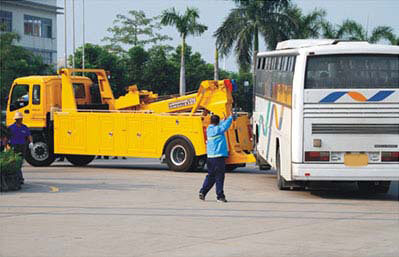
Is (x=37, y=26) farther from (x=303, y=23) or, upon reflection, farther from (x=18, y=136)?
(x=18, y=136)

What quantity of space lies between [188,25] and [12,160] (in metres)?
36.1

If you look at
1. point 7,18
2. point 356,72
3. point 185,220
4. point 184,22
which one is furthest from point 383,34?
point 185,220

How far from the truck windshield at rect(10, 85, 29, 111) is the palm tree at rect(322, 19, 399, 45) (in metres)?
32.6

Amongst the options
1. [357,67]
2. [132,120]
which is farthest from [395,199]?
[132,120]

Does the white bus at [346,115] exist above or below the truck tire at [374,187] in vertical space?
above

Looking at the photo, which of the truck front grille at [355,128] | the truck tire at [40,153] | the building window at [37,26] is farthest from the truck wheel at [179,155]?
the building window at [37,26]

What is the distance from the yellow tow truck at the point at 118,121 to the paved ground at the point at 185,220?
292cm

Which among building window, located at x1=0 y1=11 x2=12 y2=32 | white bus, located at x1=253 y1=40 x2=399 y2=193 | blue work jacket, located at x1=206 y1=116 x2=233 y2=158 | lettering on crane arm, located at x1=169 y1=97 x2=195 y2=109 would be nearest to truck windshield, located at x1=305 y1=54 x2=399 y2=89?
white bus, located at x1=253 y1=40 x2=399 y2=193

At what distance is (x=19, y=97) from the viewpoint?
87.5 ft

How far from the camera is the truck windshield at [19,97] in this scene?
26391 millimetres

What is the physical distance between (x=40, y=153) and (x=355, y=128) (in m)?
12.3

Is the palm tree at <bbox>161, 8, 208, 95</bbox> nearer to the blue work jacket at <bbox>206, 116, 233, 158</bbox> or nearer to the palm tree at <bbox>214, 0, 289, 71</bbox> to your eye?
the palm tree at <bbox>214, 0, 289, 71</bbox>

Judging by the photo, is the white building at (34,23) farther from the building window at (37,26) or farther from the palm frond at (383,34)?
the palm frond at (383,34)

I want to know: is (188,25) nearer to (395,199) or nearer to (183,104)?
(183,104)
